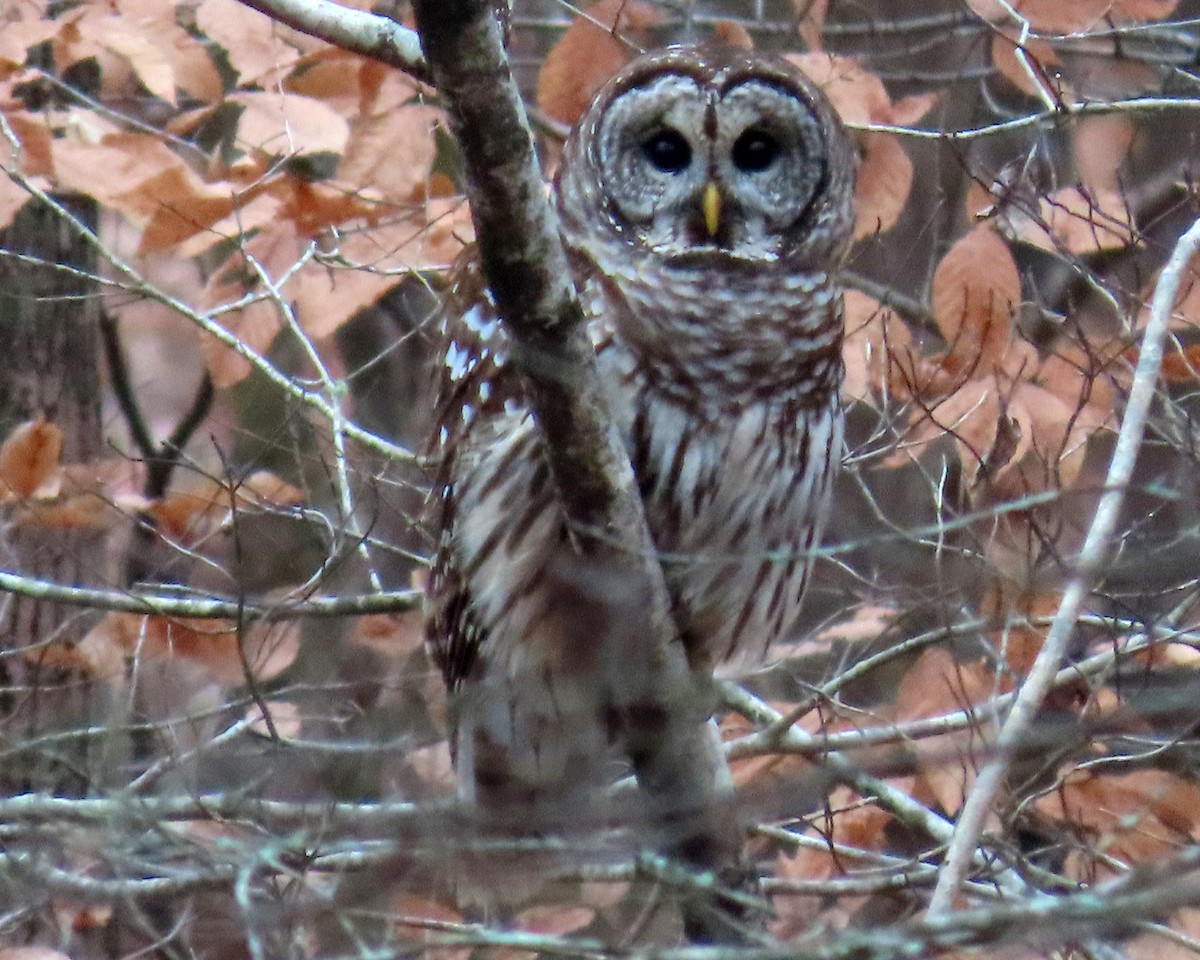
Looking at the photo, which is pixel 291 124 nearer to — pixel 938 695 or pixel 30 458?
pixel 30 458

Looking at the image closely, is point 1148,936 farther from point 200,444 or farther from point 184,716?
point 200,444

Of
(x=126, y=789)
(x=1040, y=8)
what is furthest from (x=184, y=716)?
(x=1040, y=8)

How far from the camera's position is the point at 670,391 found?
12.2 ft

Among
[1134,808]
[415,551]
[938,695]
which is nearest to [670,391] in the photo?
[938,695]

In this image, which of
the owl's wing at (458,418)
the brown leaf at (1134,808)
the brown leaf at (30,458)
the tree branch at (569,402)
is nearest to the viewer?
the tree branch at (569,402)

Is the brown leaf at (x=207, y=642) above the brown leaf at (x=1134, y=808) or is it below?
above

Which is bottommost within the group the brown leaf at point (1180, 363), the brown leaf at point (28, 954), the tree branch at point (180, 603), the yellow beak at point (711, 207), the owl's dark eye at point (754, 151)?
the brown leaf at point (28, 954)

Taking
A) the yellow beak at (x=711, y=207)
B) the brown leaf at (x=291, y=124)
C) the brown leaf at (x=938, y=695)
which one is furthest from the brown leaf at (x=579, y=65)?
the brown leaf at (x=938, y=695)

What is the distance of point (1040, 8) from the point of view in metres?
4.44

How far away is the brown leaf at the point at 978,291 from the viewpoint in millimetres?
4133

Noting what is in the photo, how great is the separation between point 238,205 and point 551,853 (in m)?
2.68

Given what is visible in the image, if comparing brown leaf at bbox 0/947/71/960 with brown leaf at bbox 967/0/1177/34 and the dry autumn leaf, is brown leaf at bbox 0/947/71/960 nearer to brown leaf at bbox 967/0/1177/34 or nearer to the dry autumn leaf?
the dry autumn leaf

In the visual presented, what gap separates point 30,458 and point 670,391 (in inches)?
66.5

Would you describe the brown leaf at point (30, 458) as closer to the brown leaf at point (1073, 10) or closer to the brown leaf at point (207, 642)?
the brown leaf at point (207, 642)
